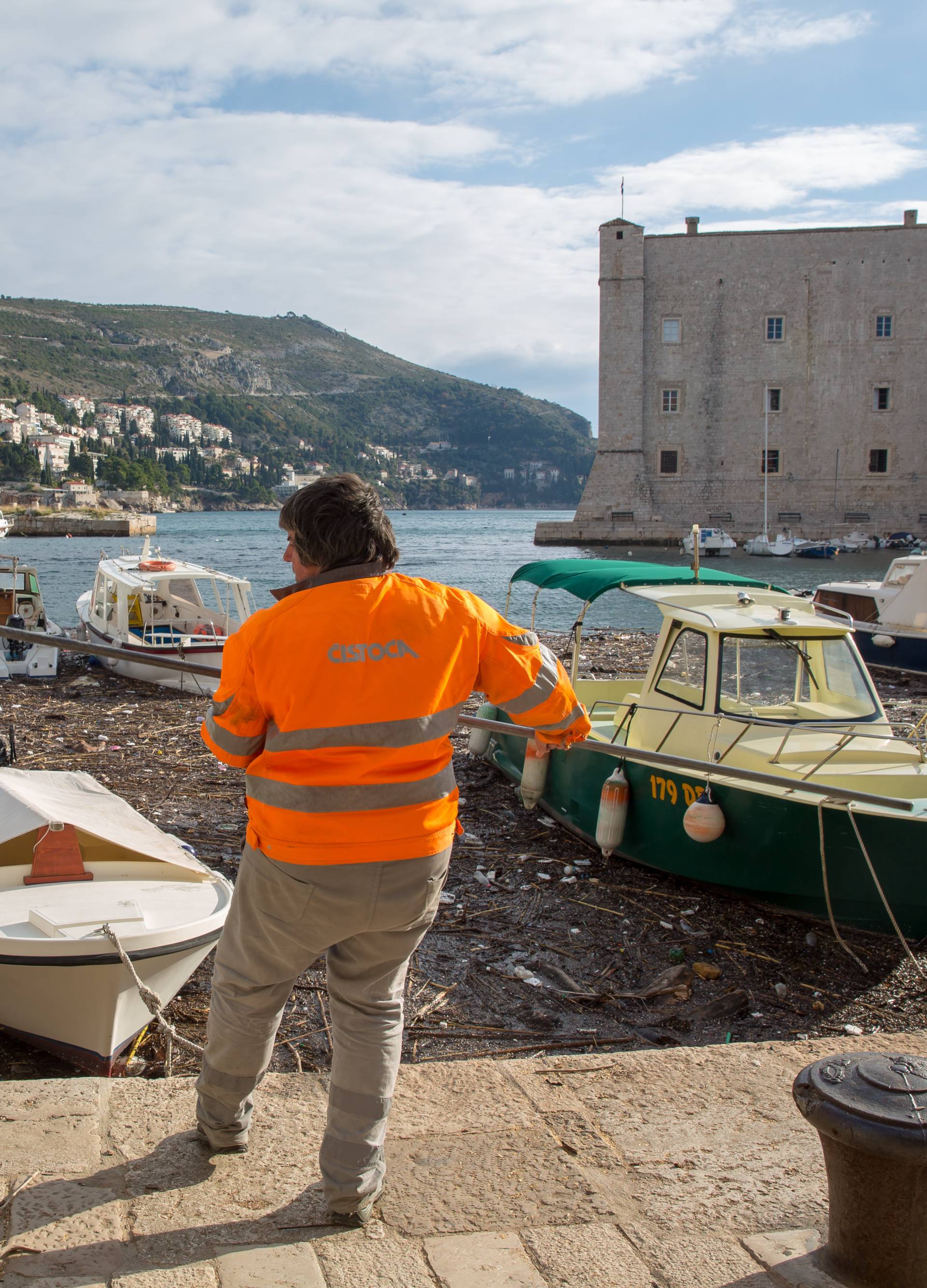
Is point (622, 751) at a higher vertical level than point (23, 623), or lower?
higher

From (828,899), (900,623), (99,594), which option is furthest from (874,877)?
(99,594)

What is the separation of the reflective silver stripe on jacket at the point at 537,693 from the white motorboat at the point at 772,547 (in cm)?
5230

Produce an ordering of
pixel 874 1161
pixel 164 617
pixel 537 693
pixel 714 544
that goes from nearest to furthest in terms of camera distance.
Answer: pixel 874 1161 < pixel 537 693 < pixel 164 617 < pixel 714 544

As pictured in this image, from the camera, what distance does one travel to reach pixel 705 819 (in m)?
6.21

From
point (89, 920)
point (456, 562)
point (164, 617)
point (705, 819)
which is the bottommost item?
point (456, 562)

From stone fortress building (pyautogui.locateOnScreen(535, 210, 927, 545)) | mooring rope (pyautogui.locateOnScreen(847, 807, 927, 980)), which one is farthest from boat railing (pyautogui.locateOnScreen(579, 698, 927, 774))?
stone fortress building (pyautogui.locateOnScreen(535, 210, 927, 545))

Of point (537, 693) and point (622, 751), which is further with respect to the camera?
point (622, 751)

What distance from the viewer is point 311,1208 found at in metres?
2.49

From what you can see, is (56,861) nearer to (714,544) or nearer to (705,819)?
(705,819)

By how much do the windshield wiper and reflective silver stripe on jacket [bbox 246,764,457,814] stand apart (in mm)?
5027

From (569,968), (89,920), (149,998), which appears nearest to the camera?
(149,998)

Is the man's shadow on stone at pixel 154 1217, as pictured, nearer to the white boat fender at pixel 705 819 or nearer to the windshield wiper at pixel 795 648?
the white boat fender at pixel 705 819

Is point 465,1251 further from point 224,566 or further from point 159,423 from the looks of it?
point 159,423

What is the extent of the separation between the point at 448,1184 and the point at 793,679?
16.8ft
